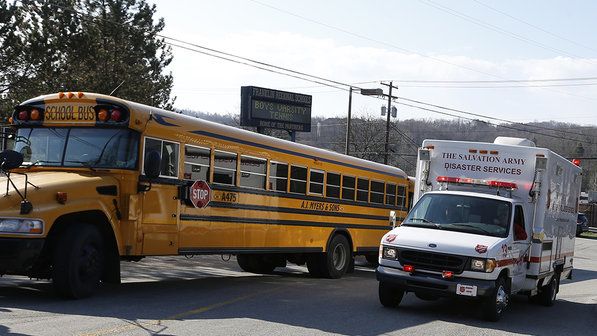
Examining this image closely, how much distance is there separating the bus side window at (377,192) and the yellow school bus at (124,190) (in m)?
4.00

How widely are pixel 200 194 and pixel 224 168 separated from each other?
92 cm

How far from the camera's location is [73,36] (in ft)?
91.3

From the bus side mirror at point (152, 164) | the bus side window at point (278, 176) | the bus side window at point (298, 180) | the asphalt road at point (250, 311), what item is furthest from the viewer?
the bus side window at point (298, 180)

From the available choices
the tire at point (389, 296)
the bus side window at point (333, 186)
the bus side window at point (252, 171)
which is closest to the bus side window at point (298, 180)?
the bus side window at point (333, 186)

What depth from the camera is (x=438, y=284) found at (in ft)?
33.7

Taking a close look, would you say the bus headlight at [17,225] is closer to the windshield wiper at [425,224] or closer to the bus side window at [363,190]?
the windshield wiper at [425,224]

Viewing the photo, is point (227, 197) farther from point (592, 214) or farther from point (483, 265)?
point (592, 214)

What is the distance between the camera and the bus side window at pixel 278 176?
Answer: 14.1m

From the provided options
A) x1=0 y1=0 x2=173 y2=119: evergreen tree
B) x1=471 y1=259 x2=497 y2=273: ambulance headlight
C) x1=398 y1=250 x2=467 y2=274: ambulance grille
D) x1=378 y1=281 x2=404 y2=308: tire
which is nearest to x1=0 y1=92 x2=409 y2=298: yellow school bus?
x1=378 y1=281 x2=404 y2=308: tire

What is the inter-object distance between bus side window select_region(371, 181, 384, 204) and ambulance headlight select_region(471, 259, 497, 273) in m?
8.01

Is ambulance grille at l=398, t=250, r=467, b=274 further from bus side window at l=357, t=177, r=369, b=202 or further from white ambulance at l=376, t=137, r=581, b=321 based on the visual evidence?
bus side window at l=357, t=177, r=369, b=202

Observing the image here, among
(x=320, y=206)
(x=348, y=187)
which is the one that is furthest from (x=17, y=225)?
(x=348, y=187)

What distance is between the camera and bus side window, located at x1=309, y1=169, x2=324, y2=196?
15580 millimetres

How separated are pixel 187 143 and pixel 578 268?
1999 centimetres
